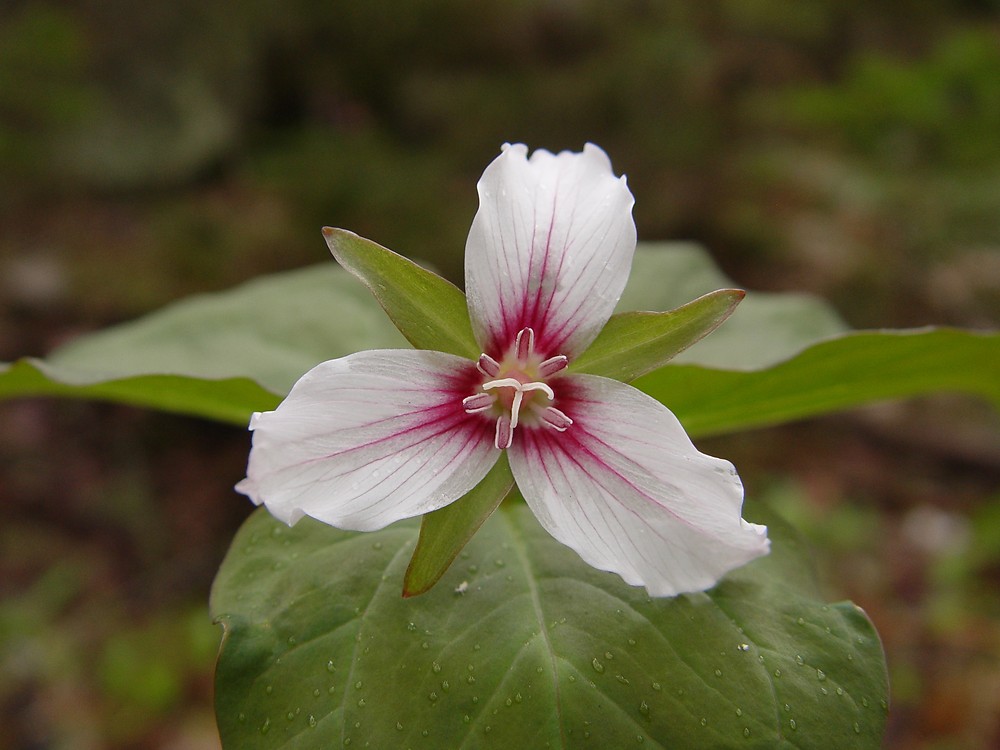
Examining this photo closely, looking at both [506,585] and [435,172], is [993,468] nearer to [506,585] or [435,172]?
[435,172]

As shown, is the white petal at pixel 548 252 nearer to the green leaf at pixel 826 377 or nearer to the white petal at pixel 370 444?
the white petal at pixel 370 444

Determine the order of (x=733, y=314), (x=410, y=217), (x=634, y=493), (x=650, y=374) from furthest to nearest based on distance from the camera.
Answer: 1. (x=410, y=217)
2. (x=733, y=314)
3. (x=650, y=374)
4. (x=634, y=493)

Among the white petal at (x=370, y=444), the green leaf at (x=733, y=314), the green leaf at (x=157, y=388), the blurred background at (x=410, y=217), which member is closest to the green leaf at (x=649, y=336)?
the white petal at (x=370, y=444)

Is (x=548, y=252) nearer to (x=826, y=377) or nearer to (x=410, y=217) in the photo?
(x=826, y=377)

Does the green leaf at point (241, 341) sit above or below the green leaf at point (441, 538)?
below

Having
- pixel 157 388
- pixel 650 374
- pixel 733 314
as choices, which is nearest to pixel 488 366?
pixel 650 374

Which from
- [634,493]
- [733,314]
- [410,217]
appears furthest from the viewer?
[410,217]

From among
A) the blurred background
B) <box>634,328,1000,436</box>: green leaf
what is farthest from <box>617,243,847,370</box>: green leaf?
the blurred background
